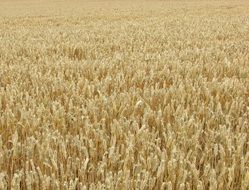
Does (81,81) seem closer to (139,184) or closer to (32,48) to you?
(139,184)

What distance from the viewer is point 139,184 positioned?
5.47 feet

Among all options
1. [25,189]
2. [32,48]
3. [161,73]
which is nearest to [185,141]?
[25,189]

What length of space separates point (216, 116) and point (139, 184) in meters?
1.11

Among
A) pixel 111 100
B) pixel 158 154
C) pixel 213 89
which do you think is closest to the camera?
pixel 158 154

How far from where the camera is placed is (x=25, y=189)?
178cm

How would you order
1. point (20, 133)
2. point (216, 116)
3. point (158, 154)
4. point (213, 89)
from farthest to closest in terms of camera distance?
point (213, 89)
point (216, 116)
point (20, 133)
point (158, 154)

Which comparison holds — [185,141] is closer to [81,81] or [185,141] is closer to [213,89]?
[213,89]

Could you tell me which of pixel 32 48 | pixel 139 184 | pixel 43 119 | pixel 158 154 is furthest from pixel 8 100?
pixel 32 48

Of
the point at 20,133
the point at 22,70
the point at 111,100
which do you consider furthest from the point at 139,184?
the point at 22,70

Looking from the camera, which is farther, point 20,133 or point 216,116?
point 216,116

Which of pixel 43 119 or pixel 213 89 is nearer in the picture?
pixel 43 119

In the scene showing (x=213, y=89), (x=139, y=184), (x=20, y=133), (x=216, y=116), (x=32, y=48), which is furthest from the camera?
(x=32, y=48)

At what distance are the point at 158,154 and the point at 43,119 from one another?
90cm

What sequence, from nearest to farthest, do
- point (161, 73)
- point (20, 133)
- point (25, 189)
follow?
point (25, 189)
point (20, 133)
point (161, 73)
